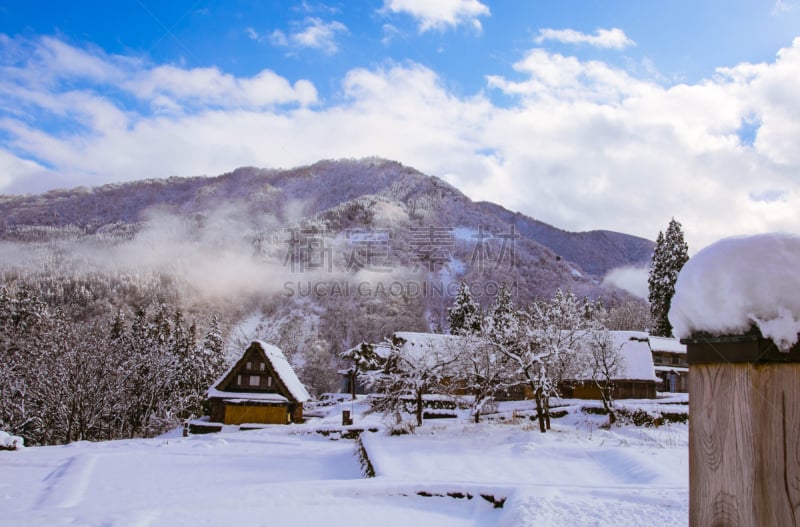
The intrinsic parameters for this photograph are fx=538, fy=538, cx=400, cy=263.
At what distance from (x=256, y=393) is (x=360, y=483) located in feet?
95.3

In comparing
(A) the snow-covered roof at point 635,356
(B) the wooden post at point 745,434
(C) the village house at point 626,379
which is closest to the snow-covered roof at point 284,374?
(C) the village house at point 626,379

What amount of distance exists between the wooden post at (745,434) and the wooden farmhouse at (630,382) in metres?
42.9

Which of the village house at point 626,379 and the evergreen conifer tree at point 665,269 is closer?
the village house at point 626,379

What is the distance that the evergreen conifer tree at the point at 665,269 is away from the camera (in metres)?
53.5

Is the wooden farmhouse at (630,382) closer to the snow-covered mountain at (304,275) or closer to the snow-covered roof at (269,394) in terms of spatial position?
the snow-covered roof at (269,394)

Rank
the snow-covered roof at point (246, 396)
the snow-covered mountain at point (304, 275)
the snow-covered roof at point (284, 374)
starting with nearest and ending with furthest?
the snow-covered roof at point (246, 396)
the snow-covered roof at point (284, 374)
the snow-covered mountain at point (304, 275)

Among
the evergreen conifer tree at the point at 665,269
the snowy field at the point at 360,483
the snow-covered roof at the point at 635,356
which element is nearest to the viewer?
the snowy field at the point at 360,483

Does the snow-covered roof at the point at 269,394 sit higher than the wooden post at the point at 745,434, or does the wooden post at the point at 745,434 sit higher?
the wooden post at the point at 745,434

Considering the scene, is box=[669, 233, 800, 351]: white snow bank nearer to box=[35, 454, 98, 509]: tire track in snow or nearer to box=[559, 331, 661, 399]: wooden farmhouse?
box=[35, 454, 98, 509]: tire track in snow

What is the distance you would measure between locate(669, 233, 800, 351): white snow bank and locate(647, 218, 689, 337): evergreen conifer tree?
5670 cm

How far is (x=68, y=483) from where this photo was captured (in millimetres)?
14547

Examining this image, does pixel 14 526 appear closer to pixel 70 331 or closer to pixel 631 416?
pixel 631 416

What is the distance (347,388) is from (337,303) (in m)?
78.5

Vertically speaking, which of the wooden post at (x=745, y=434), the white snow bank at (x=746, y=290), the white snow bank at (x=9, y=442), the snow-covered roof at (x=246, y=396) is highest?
the white snow bank at (x=746, y=290)
